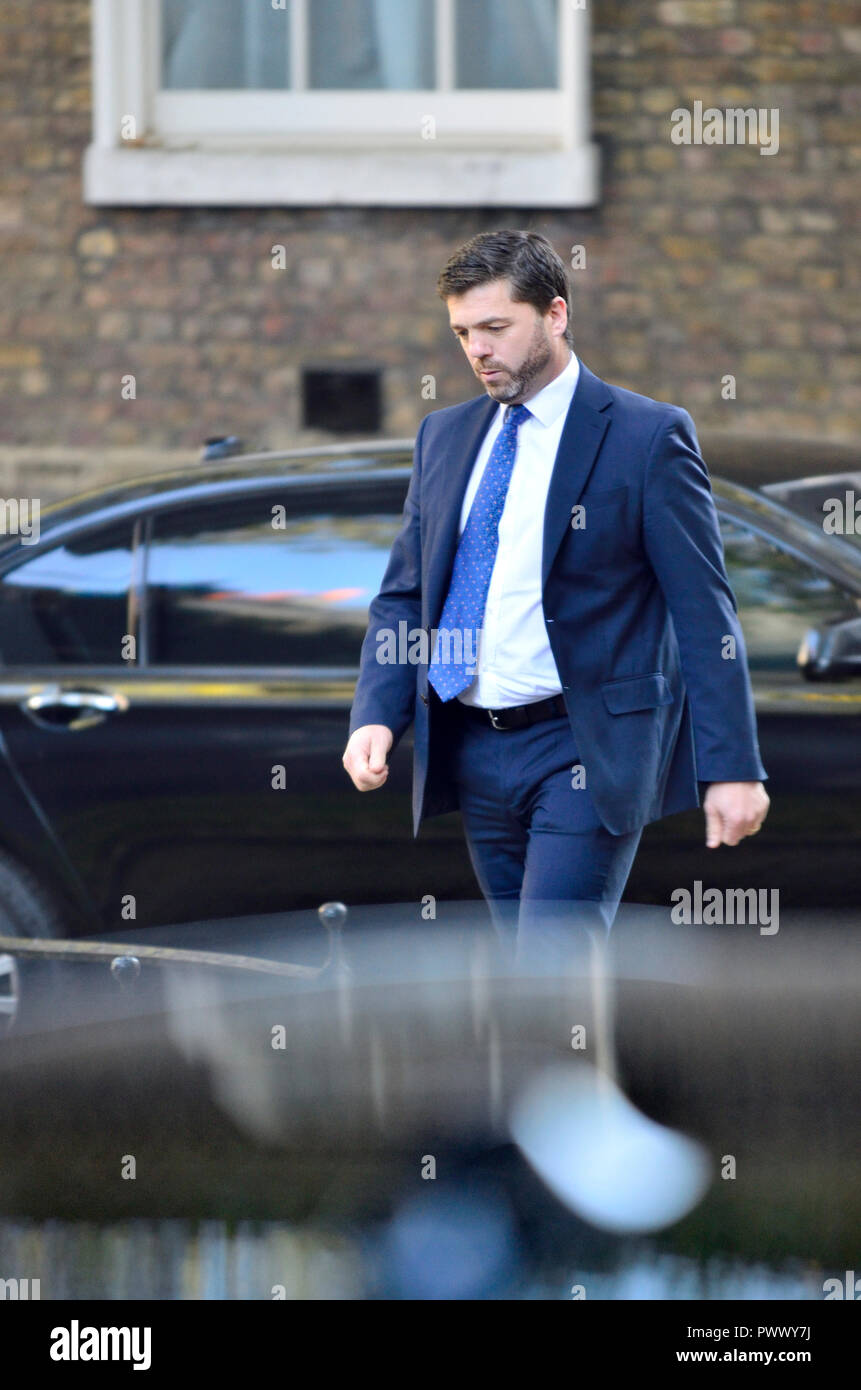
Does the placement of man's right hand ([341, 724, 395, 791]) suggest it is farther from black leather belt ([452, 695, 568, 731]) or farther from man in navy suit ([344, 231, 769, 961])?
black leather belt ([452, 695, 568, 731])

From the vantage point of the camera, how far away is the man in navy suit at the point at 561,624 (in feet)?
9.07

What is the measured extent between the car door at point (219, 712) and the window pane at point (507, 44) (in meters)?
4.80

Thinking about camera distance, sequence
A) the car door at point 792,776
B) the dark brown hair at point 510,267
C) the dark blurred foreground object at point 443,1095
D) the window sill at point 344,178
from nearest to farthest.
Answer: the dark blurred foreground object at point 443,1095 < the dark brown hair at point 510,267 < the car door at point 792,776 < the window sill at point 344,178

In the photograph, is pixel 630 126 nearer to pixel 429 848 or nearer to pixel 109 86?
pixel 109 86

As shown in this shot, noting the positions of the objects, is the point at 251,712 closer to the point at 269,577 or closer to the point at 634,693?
the point at 269,577

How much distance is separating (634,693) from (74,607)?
5.79ft

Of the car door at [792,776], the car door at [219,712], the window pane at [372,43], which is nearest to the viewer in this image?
the car door at [792,776]

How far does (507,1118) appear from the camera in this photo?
2.31 meters

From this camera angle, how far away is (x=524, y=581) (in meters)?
2.86

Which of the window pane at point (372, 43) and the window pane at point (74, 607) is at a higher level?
the window pane at point (372, 43)

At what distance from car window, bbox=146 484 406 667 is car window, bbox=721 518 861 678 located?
0.80 m

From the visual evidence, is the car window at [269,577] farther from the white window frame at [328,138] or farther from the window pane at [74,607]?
the white window frame at [328,138]

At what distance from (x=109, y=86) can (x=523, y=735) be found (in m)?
6.08

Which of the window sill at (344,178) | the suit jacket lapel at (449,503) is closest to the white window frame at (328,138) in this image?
the window sill at (344,178)
